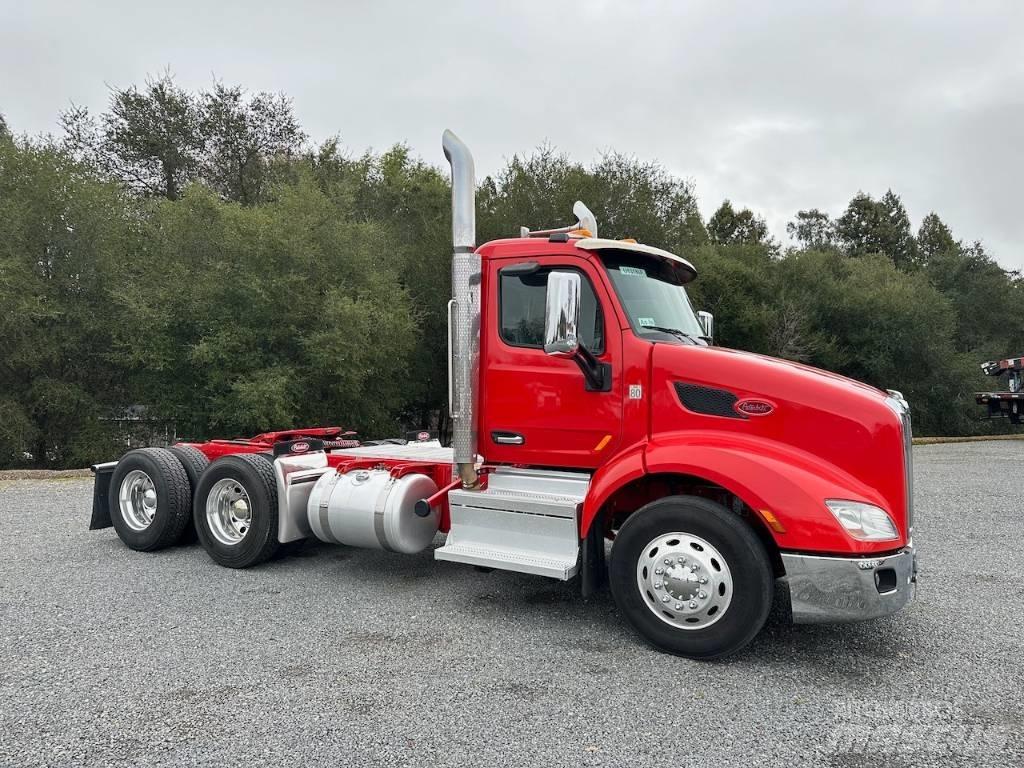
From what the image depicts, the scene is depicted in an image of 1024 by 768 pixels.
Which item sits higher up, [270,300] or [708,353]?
[270,300]

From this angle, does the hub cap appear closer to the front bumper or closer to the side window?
the side window

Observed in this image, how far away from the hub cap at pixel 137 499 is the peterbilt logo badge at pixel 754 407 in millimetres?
5390

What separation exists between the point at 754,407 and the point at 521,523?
166cm

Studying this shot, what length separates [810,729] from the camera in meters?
3.33

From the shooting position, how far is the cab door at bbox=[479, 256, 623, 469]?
4648mm

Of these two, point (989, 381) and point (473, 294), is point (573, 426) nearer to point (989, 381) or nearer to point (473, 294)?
point (473, 294)

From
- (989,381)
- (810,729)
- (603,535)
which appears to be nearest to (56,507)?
(603,535)

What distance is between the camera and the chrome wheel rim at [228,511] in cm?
611

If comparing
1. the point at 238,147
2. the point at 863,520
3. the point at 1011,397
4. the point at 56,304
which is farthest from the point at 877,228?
the point at 863,520

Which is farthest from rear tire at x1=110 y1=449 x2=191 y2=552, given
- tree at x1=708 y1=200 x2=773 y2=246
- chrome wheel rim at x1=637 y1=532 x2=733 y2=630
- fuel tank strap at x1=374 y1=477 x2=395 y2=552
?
tree at x1=708 y1=200 x2=773 y2=246

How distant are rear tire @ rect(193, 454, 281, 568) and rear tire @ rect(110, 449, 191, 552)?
1.12 ft

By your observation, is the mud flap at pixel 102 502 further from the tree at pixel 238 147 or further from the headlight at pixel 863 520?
the tree at pixel 238 147

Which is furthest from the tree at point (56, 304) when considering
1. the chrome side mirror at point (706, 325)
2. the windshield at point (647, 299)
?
the chrome side mirror at point (706, 325)

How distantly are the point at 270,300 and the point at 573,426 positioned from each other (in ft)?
53.4
